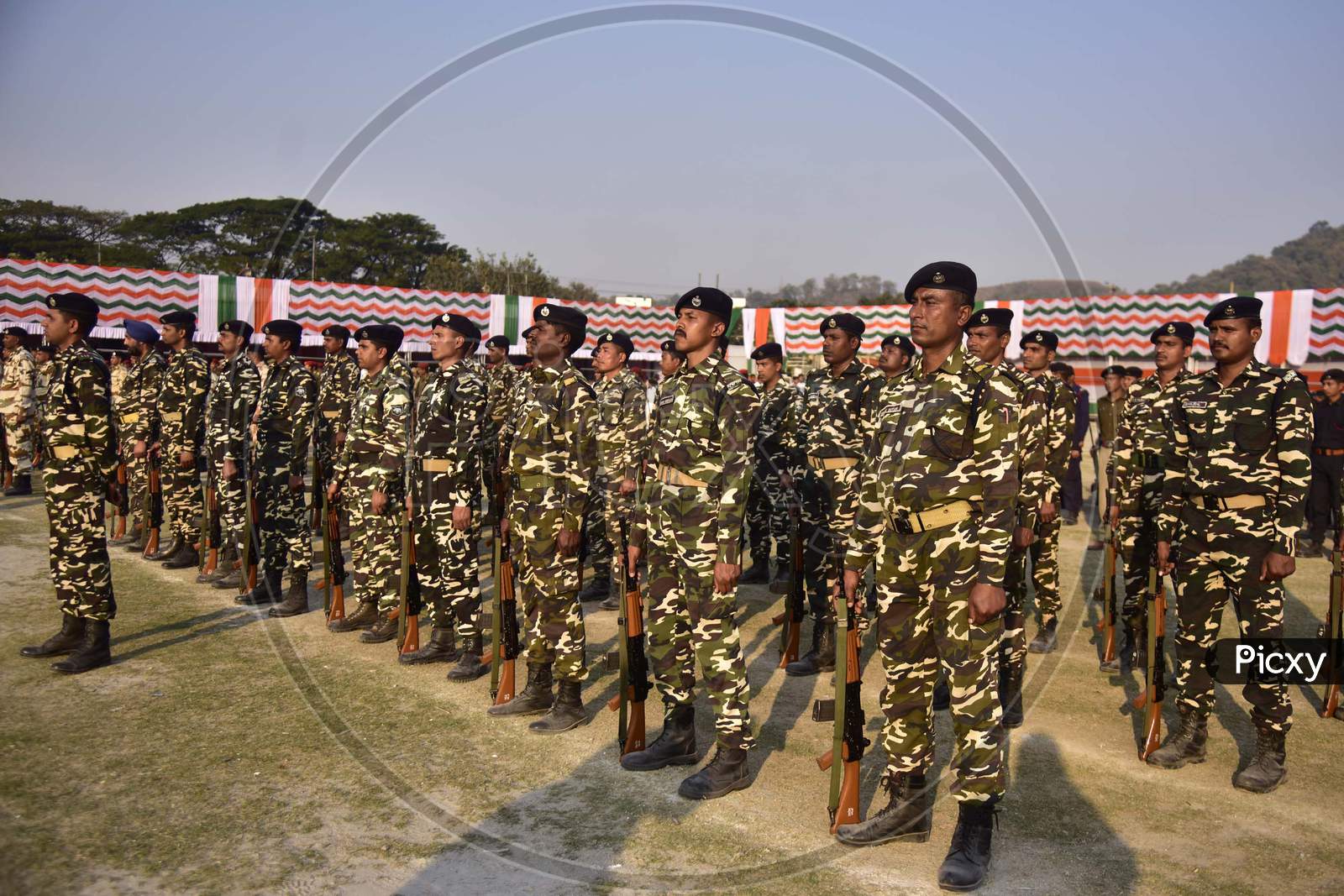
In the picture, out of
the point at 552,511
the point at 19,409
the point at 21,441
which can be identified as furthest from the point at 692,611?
the point at 21,441

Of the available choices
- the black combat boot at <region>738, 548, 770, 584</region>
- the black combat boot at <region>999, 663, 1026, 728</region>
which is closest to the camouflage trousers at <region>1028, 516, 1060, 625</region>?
the black combat boot at <region>999, 663, 1026, 728</region>

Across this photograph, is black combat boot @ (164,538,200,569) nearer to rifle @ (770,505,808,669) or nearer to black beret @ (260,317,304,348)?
black beret @ (260,317,304,348)

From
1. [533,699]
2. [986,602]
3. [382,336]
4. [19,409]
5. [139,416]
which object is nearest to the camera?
[986,602]

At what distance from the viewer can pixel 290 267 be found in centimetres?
3138

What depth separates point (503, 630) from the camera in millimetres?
6215

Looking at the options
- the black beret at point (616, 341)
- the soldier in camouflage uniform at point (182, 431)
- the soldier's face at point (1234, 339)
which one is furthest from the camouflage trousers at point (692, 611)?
the soldier in camouflage uniform at point (182, 431)

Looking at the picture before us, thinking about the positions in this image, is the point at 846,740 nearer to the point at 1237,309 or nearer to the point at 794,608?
the point at 794,608

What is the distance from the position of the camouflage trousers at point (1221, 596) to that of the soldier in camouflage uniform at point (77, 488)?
7.33 meters

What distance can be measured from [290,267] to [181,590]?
82.3ft

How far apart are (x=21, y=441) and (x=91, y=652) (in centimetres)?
1047

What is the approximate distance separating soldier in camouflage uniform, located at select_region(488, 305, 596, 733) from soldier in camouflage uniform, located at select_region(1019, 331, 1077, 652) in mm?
3813

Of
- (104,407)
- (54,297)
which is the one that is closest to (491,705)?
(104,407)

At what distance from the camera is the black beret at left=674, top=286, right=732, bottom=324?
5.14 meters

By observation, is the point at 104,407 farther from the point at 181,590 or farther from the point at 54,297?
the point at 181,590
